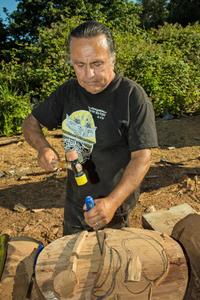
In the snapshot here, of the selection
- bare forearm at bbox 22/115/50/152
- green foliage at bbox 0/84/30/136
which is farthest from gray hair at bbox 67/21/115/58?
green foliage at bbox 0/84/30/136

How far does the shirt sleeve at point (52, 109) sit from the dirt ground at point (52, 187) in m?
2.08

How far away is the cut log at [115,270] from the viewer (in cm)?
187

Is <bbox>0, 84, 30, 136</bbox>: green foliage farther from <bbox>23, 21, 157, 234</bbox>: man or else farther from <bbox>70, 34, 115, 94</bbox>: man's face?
<bbox>70, 34, 115, 94</bbox>: man's face

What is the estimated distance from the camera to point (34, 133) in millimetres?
2664

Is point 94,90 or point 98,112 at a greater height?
point 94,90

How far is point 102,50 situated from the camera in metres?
2.15

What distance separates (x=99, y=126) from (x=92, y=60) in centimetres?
43

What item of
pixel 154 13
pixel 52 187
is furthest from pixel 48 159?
pixel 154 13

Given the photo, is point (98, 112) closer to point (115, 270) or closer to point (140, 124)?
point (140, 124)

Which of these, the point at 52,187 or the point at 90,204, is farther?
the point at 52,187

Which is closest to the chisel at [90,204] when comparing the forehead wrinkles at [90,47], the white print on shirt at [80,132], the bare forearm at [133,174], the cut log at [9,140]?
the bare forearm at [133,174]

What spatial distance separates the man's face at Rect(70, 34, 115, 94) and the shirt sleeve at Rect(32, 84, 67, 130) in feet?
1.14

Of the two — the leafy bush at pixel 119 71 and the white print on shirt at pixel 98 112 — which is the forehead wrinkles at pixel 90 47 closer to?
the white print on shirt at pixel 98 112

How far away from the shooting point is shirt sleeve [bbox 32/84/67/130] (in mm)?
2568
